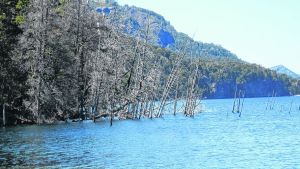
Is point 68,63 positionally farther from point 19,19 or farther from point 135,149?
point 135,149

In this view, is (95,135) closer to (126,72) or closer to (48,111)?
(48,111)

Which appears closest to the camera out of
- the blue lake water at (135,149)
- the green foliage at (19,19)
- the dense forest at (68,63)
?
the blue lake water at (135,149)

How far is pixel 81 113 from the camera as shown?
6575cm

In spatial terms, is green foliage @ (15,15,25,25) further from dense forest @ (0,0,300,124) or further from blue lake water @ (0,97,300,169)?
blue lake water @ (0,97,300,169)

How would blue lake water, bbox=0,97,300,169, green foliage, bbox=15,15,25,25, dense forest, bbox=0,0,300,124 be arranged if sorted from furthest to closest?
green foliage, bbox=15,15,25,25 < dense forest, bbox=0,0,300,124 < blue lake water, bbox=0,97,300,169

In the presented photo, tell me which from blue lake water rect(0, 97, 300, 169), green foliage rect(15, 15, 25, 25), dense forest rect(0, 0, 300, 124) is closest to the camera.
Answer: blue lake water rect(0, 97, 300, 169)

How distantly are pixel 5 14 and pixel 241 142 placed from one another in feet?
112

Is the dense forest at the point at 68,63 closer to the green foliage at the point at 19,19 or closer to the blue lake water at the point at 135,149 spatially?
the green foliage at the point at 19,19

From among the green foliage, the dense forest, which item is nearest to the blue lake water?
the dense forest

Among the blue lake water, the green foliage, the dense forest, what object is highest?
the green foliage

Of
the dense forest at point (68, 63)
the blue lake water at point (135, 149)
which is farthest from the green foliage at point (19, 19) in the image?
the blue lake water at point (135, 149)

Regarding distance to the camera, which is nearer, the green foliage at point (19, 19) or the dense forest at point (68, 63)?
the dense forest at point (68, 63)

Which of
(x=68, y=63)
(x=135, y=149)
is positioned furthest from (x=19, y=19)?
(x=135, y=149)

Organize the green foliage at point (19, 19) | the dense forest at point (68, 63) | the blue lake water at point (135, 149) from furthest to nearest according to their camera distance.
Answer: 1. the green foliage at point (19, 19)
2. the dense forest at point (68, 63)
3. the blue lake water at point (135, 149)
